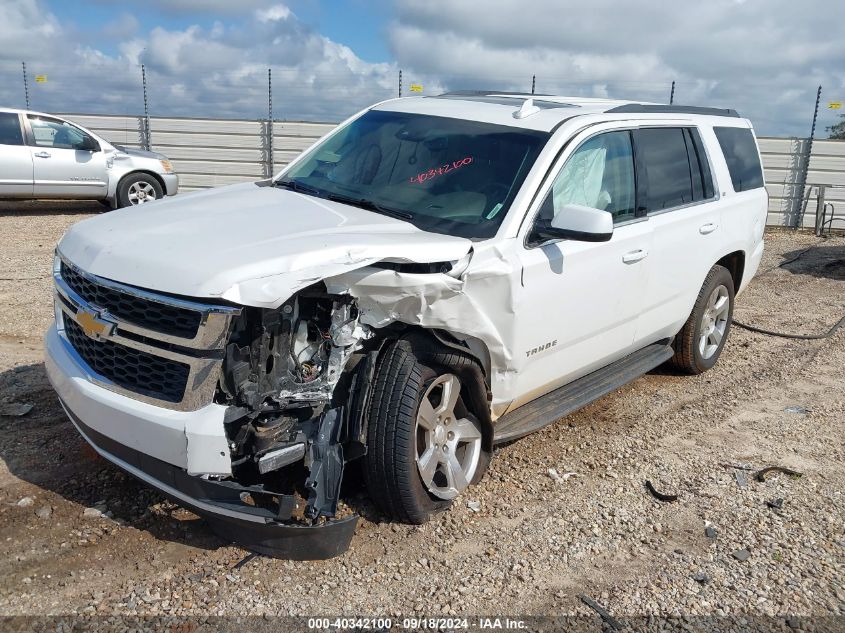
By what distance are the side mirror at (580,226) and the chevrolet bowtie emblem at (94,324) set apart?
2057 millimetres

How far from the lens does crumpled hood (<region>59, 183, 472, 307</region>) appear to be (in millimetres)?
2891

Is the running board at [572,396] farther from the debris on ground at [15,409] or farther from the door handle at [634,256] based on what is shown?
the debris on ground at [15,409]

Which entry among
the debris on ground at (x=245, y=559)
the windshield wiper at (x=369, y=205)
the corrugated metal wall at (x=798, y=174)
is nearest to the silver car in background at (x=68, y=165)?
the windshield wiper at (x=369, y=205)

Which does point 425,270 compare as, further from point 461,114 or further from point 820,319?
point 820,319

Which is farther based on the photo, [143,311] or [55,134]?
[55,134]

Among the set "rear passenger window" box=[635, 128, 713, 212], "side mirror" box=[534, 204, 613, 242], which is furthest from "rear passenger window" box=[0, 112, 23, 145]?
"side mirror" box=[534, 204, 613, 242]

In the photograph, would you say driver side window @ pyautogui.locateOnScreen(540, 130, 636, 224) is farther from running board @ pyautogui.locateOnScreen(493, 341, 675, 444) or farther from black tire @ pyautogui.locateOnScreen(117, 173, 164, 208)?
black tire @ pyautogui.locateOnScreen(117, 173, 164, 208)

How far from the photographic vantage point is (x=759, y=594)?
11.0ft

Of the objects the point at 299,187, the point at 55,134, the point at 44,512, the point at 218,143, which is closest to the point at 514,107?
the point at 299,187

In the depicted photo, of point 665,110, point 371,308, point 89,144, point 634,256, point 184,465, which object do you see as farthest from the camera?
point 89,144

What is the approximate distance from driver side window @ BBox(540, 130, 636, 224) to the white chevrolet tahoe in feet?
0.05

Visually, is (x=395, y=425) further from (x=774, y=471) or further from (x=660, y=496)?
(x=774, y=471)

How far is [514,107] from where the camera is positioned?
15.1ft

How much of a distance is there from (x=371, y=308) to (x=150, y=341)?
0.92 metres
